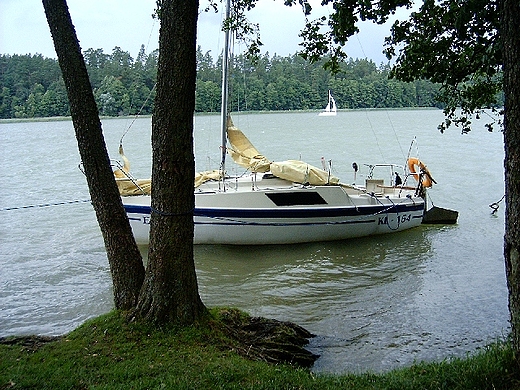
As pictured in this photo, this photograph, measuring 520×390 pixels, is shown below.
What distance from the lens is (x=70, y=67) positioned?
652 cm

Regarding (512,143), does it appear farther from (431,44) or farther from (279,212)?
(279,212)

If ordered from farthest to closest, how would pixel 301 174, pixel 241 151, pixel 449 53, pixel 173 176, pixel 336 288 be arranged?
pixel 241 151, pixel 301 174, pixel 336 288, pixel 449 53, pixel 173 176

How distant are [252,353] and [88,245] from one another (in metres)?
11.8

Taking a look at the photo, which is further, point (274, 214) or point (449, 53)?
point (274, 214)

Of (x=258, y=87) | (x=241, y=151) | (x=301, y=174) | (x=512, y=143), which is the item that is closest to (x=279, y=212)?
(x=301, y=174)

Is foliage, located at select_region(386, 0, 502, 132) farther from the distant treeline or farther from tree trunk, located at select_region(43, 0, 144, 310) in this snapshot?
the distant treeline

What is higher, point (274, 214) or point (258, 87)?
point (258, 87)

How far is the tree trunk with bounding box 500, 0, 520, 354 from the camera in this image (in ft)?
15.8

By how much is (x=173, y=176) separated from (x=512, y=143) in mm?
3459

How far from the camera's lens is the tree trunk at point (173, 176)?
6.18 metres

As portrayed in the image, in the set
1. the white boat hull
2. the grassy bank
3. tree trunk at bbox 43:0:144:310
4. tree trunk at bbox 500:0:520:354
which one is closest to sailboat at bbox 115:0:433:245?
the white boat hull

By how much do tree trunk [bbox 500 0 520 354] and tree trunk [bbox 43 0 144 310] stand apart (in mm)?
4178

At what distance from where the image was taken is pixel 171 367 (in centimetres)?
582

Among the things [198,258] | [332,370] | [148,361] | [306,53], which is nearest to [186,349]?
[148,361]
